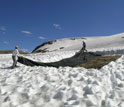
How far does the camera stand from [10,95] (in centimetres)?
473

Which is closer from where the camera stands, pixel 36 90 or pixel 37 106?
pixel 37 106

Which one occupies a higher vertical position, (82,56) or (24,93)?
(82,56)

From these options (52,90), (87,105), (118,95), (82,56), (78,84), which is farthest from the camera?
(82,56)

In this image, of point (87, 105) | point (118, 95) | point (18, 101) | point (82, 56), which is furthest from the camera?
point (82, 56)

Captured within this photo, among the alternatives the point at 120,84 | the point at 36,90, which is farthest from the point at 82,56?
the point at 36,90

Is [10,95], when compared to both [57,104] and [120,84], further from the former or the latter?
[120,84]

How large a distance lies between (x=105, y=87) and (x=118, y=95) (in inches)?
27.0

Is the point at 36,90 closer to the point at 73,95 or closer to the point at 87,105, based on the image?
the point at 73,95

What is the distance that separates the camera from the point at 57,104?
4.43 m

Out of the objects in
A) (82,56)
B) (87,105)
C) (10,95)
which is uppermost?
(82,56)

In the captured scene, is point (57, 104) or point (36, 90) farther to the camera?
point (36, 90)

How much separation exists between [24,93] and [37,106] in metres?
0.84

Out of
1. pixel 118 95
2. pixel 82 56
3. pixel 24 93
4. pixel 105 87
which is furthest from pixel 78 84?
pixel 82 56

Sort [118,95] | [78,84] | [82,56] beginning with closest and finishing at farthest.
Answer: [118,95] < [78,84] < [82,56]
